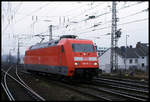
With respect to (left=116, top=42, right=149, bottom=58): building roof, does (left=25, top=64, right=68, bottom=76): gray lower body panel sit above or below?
below

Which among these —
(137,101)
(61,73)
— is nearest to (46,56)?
(61,73)

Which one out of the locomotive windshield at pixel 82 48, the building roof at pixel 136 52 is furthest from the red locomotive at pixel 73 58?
the building roof at pixel 136 52

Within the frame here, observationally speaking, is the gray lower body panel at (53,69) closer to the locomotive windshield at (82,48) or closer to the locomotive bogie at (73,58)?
the locomotive bogie at (73,58)

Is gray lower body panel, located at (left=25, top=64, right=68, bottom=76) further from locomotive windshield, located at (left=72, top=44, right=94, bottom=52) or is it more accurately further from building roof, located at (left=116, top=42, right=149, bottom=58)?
building roof, located at (left=116, top=42, right=149, bottom=58)

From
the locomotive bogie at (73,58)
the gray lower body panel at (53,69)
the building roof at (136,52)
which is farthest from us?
the building roof at (136,52)

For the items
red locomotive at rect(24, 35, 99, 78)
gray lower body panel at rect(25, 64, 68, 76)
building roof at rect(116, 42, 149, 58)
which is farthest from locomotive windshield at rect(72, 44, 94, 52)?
building roof at rect(116, 42, 149, 58)

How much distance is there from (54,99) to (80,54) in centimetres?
585

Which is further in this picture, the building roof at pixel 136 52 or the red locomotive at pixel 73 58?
the building roof at pixel 136 52

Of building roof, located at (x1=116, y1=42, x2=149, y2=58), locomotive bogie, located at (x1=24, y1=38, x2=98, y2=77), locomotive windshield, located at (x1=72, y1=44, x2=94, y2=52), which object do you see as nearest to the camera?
locomotive bogie, located at (x1=24, y1=38, x2=98, y2=77)

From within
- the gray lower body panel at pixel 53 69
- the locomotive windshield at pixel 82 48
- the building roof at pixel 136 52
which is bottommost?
the gray lower body panel at pixel 53 69

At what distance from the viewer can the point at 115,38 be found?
29672mm

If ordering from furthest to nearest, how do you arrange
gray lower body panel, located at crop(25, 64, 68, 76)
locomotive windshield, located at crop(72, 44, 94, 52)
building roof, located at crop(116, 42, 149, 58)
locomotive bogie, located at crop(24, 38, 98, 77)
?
building roof, located at crop(116, 42, 149, 58) < locomotive windshield, located at crop(72, 44, 94, 52) < gray lower body panel, located at crop(25, 64, 68, 76) < locomotive bogie, located at crop(24, 38, 98, 77)

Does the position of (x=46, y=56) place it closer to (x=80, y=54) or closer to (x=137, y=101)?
(x=80, y=54)

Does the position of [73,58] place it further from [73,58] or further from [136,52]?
[136,52]
